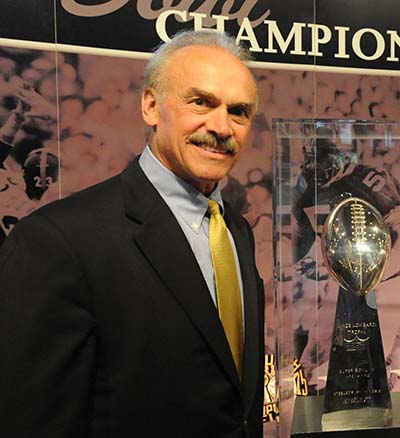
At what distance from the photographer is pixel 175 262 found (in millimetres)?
1101

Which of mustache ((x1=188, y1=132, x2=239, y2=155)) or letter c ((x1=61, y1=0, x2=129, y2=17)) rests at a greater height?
letter c ((x1=61, y1=0, x2=129, y2=17))

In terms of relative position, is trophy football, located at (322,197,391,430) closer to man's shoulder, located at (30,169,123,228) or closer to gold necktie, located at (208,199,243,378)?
gold necktie, located at (208,199,243,378)

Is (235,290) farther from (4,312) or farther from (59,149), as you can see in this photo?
(59,149)

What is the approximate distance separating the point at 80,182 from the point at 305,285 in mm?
1012

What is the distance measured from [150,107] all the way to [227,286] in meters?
0.37

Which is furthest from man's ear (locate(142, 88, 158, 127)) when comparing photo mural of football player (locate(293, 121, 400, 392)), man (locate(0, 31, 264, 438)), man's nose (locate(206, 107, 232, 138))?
photo mural of football player (locate(293, 121, 400, 392))

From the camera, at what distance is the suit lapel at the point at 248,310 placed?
117cm

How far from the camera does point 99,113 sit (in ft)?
7.75

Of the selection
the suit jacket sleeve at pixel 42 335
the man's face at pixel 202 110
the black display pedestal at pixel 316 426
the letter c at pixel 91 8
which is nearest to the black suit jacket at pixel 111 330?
the suit jacket sleeve at pixel 42 335

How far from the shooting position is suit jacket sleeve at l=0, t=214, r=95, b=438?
0.99 metres

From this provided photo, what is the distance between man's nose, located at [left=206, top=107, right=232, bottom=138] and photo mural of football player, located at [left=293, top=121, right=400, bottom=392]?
625mm

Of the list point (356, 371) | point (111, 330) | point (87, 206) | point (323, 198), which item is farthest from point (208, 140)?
point (356, 371)

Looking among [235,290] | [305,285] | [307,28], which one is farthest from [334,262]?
[307,28]

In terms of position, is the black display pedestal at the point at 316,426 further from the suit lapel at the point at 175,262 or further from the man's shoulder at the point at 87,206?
the man's shoulder at the point at 87,206
